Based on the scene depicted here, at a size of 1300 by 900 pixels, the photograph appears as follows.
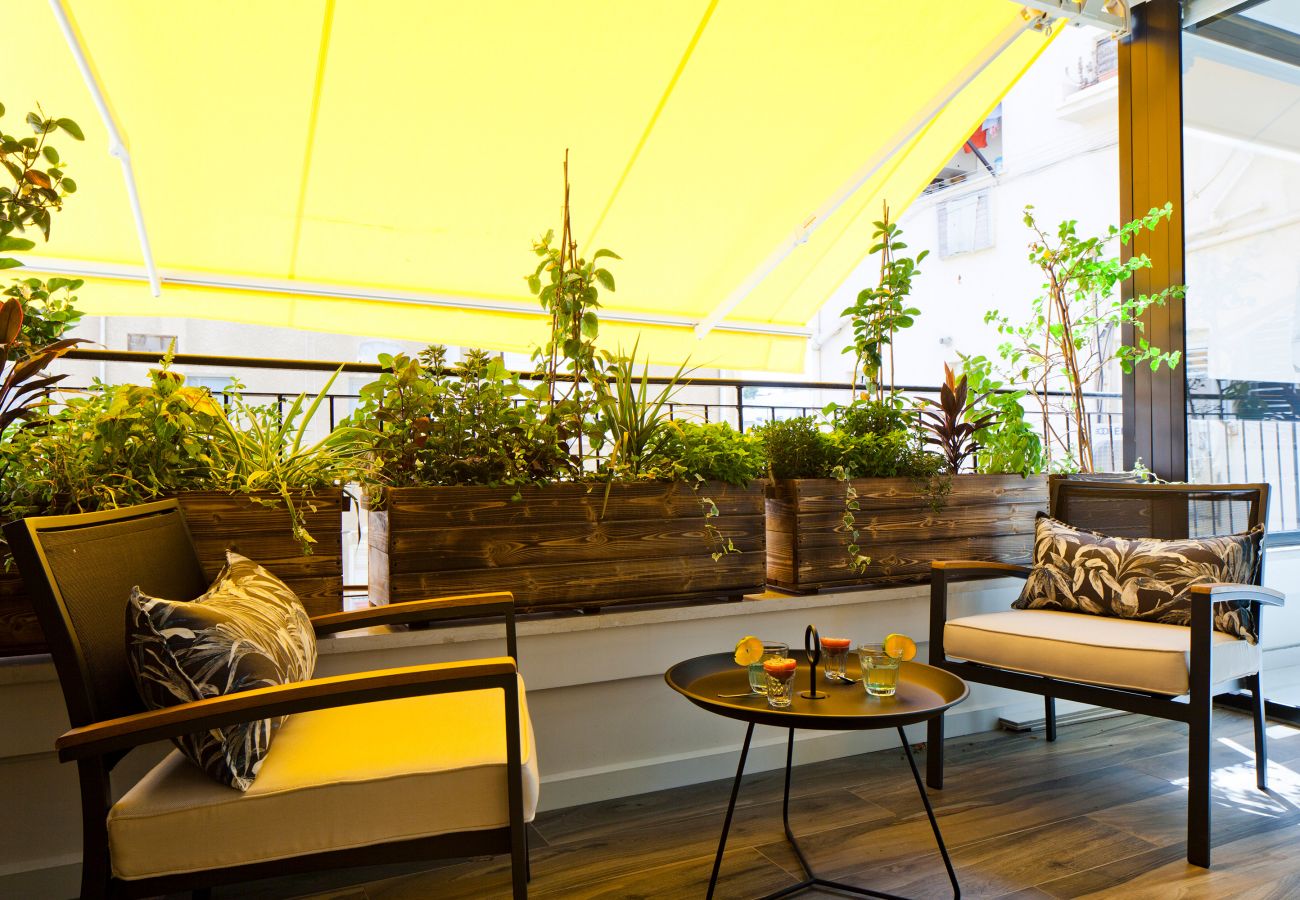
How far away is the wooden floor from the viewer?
191 cm

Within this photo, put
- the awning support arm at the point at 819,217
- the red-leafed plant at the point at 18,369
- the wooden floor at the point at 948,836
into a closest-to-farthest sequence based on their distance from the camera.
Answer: the red-leafed plant at the point at 18,369, the wooden floor at the point at 948,836, the awning support arm at the point at 819,217

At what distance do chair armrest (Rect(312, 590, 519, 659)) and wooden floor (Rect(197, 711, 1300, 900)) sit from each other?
574 millimetres

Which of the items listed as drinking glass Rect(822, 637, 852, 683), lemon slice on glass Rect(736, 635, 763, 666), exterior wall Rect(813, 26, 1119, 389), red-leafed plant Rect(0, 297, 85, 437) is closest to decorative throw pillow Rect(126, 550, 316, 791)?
red-leafed plant Rect(0, 297, 85, 437)

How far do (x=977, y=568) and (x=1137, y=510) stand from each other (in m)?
0.72

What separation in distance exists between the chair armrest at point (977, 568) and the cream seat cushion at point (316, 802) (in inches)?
62.1

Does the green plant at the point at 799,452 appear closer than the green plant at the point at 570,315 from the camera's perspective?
No

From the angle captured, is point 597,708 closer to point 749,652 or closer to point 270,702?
point 749,652

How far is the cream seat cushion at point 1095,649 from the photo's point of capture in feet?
6.87

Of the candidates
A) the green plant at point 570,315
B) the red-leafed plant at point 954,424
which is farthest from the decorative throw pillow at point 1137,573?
the green plant at point 570,315

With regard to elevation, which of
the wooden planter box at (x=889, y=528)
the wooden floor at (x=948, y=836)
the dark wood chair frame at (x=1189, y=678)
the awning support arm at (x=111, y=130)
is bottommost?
the wooden floor at (x=948, y=836)

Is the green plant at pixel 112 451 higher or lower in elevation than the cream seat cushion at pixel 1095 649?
higher

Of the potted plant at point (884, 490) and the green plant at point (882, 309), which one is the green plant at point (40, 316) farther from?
the green plant at point (882, 309)

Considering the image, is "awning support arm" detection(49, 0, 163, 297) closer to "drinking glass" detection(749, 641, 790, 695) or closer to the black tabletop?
the black tabletop

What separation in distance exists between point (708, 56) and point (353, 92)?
149 cm
